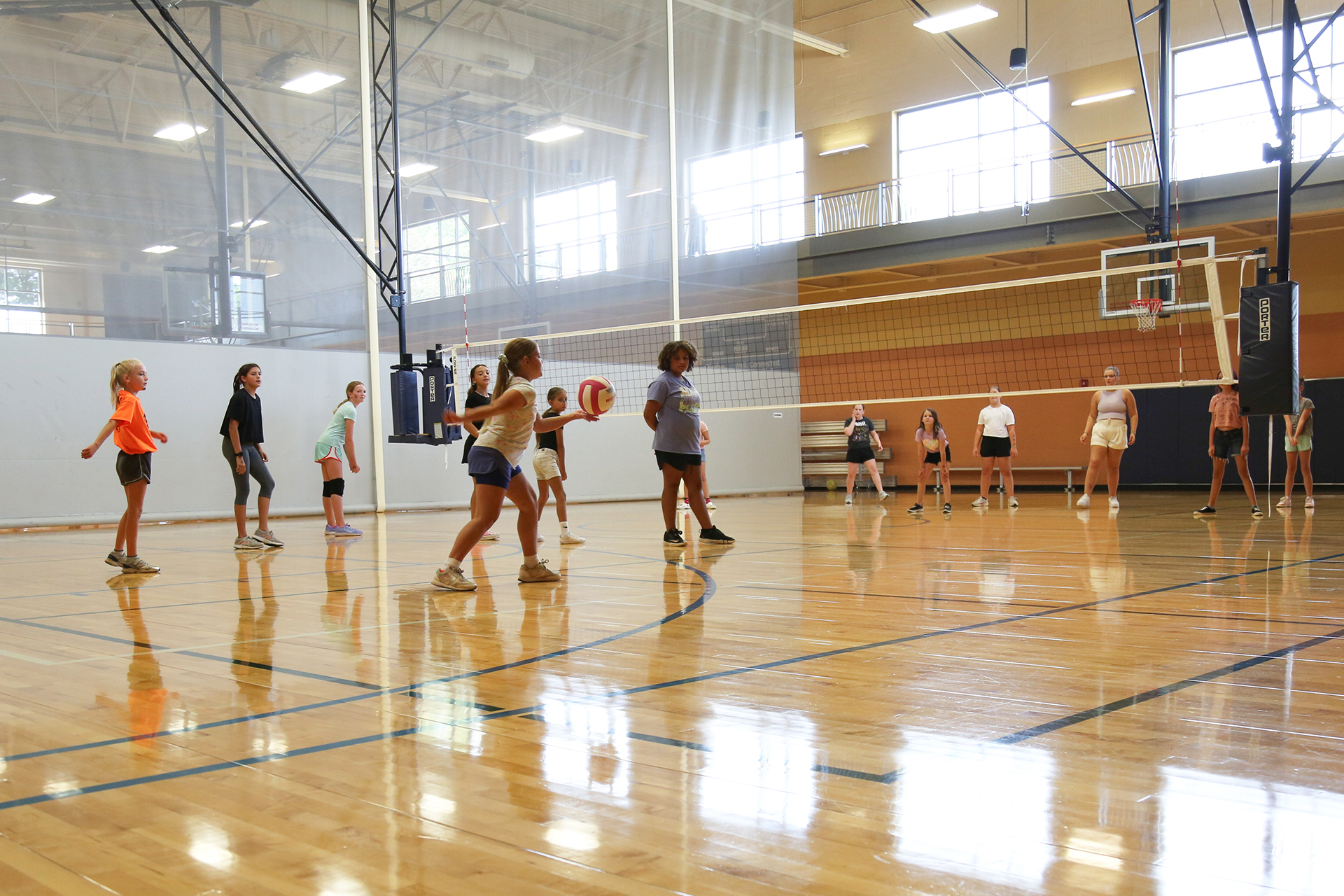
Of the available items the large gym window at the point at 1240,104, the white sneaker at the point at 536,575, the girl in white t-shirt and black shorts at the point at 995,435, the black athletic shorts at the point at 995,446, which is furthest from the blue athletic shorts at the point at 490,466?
the large gym window at the point at 1240,104

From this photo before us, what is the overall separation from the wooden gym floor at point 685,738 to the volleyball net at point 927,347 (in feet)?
30.4

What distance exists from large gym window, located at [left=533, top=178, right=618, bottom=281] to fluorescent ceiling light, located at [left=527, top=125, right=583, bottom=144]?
749 mm

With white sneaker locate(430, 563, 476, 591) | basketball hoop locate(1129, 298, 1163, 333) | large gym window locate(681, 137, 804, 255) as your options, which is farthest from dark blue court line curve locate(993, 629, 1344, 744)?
large gym window locate(681, 137, 804, 255)

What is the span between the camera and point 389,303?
12.9 meters

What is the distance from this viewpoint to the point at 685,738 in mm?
2459

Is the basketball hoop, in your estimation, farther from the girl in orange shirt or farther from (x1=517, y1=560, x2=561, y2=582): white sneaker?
the girl in orange shirt

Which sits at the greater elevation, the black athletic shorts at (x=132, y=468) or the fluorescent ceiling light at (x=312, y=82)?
the fluorescent ceiling light at (x=312, y=82)

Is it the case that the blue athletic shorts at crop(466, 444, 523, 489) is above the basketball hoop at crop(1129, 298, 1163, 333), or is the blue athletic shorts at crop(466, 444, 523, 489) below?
below

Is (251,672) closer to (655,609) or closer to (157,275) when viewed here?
(655,609)

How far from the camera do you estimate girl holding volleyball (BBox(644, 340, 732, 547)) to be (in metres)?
7.61

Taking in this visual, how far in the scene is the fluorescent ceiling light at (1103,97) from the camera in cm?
1730

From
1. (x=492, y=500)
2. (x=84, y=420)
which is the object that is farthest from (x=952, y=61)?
(x=492, y=500)

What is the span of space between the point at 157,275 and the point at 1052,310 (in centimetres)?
1384

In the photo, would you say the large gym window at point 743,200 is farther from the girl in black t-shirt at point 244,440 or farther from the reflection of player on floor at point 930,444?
the girl in black t-shirt at point 244,440
